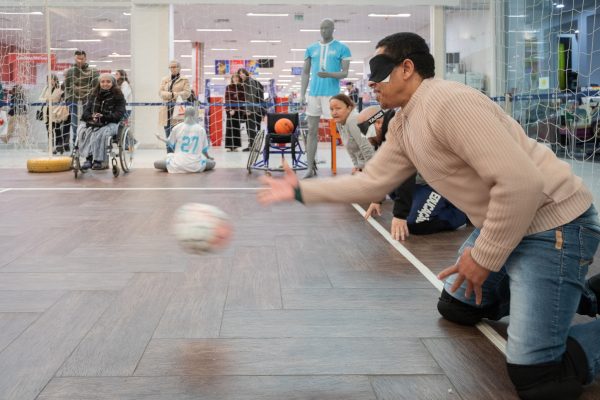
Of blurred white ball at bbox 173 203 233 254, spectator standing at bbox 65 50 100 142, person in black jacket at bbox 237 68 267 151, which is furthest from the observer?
person in black jacket at bbox 237 68 267 151

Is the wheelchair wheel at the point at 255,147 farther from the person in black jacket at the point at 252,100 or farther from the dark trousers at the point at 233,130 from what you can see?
the dark trousers at the point at 233,130

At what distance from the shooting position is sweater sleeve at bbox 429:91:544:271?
1493 millimetres

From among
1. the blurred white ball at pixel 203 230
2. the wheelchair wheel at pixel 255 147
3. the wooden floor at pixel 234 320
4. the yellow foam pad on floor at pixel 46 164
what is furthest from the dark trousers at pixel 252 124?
the blurred white ball at pixel 203 230

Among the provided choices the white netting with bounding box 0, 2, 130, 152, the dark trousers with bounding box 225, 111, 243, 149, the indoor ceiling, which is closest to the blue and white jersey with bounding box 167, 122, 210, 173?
the white netting with bounding box 0, 2, 130, 152

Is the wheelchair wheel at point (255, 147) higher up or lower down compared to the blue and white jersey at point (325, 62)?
lower down

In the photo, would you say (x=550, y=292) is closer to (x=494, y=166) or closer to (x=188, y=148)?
(x=494, y=166)

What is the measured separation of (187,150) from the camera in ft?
24.8

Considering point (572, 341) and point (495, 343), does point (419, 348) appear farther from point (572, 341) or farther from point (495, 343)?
point (572, 341)

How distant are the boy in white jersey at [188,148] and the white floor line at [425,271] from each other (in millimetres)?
3106

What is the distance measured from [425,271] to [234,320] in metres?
1.04

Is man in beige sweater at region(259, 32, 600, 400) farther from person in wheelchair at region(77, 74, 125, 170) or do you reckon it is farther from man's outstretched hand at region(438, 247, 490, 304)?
person in wheelchair at region(77, 74, 125, 170)

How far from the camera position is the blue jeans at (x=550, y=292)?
5.29 feet

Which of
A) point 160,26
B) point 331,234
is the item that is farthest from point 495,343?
point 160,26

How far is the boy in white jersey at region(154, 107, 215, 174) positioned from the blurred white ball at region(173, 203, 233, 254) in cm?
516
